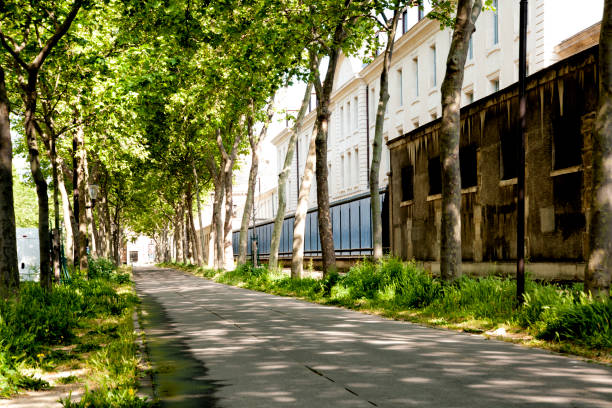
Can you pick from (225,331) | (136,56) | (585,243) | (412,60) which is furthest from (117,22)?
(412,60)

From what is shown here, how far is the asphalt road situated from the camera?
19.2ft

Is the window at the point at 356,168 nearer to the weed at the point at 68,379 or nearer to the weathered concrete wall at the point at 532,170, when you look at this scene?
the weathered concrete wall at the point at 532,170

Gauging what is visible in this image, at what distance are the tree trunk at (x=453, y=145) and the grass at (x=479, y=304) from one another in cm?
65

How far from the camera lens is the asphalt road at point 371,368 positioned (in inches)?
231

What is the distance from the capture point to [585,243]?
13453 millimetres

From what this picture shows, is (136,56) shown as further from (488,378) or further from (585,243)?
(488,378)

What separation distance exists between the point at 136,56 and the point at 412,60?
970 inches

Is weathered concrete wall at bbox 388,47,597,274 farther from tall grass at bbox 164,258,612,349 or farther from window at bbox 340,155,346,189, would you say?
window at bbox 340,155,346,189

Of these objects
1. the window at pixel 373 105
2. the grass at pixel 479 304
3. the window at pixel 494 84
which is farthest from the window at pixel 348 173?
the grass at pixel 479 304

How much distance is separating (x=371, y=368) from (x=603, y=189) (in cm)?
442

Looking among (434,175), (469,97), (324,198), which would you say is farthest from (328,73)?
(469,97)

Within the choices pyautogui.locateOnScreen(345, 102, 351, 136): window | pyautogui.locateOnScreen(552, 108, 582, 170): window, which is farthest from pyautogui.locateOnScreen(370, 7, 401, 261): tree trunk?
pyautogui.locateOnScreen(345, 102, 351, 136): window

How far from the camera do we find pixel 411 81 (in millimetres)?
40375

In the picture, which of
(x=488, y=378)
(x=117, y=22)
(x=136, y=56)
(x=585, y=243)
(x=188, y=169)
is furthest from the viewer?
(x=188, y=169)
